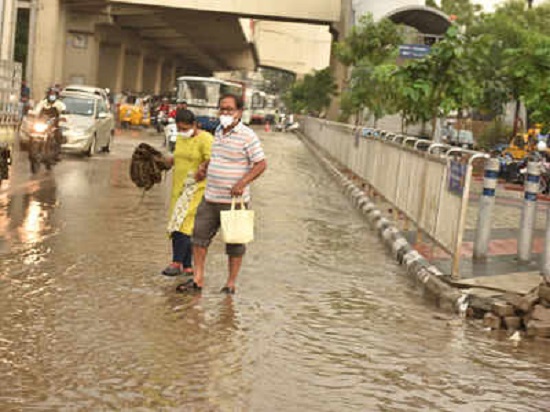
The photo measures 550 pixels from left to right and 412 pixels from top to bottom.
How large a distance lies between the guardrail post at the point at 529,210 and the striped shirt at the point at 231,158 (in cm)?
391

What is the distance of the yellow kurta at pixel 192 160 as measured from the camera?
966cm

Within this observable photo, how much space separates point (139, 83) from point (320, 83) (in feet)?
48.4

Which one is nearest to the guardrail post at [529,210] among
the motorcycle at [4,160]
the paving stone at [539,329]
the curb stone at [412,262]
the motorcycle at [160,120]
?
the curb stone at [412,262]

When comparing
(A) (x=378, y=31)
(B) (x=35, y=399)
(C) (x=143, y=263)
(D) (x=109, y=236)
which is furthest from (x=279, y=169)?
(B) (x=35, y=399)

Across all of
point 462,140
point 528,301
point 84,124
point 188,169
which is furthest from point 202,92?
point 528,301

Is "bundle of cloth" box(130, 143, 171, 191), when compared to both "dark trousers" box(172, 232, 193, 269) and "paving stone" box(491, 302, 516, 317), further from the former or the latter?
"paving stone" box(491, 302, 516, 317)

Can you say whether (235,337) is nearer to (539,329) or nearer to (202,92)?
(539,329)

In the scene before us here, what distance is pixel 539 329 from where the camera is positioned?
850cm

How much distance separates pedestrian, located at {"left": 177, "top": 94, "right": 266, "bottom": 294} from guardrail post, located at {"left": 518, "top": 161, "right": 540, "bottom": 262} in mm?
3870

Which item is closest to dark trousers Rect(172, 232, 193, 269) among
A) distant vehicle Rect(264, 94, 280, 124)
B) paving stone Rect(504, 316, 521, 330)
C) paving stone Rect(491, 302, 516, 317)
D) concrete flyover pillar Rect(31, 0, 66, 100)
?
paving stone Rect(491, 302, 516, 317)

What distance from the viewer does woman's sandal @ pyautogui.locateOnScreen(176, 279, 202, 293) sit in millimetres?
9164

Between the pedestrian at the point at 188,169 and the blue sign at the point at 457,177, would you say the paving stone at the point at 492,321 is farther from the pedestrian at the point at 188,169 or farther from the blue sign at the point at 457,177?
the pedestrian at the point at 188,169

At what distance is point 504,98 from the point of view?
41219 mm

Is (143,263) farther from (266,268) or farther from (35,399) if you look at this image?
(35,399)
